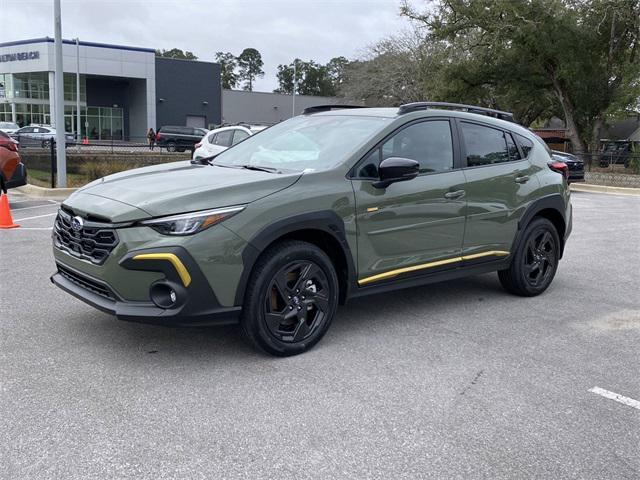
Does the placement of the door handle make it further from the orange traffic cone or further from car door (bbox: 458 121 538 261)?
the orange traffic cone

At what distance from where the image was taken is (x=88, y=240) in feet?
12.9

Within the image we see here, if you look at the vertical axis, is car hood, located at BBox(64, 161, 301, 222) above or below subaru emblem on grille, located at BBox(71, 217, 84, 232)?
above

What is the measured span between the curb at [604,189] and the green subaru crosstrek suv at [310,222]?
16233mm

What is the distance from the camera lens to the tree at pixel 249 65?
129 meters

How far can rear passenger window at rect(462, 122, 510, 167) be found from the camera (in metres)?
5.33

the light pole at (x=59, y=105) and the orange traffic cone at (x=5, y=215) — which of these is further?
the light pole at (x=59, y=105)

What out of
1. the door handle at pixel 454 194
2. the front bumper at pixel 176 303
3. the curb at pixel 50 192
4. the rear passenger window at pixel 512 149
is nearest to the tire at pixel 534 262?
the rear passenger window at pixel 512 149

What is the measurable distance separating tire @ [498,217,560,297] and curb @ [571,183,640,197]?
15424mm

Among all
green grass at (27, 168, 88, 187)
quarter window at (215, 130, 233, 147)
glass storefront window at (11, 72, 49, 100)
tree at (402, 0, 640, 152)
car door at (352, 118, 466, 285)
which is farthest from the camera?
glass storefront window at (11, 72, 49, 100)

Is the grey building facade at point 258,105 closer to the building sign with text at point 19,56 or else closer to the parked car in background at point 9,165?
the building sign with text at point 19,56

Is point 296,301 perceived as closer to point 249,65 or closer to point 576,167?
point 576,167

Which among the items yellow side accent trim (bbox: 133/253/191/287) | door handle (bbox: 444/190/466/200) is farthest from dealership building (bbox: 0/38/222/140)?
yellow side accent trim (bbox: 133/253/191/287)

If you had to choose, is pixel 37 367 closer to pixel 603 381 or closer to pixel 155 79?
pixel 603 381

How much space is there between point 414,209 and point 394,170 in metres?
0.48
